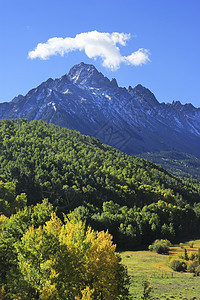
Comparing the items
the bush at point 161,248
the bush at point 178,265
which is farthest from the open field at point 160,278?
the bush at point 161,248

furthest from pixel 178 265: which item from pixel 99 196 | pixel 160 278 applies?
pixel 99 196

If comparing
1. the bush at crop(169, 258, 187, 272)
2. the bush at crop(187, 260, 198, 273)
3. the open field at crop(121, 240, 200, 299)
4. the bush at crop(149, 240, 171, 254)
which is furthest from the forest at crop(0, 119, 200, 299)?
the bush at crop(187, 260, 198, 273)

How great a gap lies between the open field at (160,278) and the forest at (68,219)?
13344 mm

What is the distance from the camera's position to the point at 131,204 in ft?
533

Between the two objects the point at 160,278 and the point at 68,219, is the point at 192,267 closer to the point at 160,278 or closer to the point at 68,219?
the point at 160,278

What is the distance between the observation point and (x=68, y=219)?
104 metres

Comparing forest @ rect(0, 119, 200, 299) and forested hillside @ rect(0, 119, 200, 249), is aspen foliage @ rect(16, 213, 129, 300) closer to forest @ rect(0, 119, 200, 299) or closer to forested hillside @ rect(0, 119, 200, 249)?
forest @ rect(0, 119, 200, 299)

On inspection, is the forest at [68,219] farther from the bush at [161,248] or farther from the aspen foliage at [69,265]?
the bush at [161,248]

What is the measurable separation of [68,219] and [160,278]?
148ft

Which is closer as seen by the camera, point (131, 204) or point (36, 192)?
point (36, 192)

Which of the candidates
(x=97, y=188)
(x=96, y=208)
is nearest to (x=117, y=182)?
(x=97, y=188)

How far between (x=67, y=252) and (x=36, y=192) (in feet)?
372

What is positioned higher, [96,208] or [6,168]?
[6,168]

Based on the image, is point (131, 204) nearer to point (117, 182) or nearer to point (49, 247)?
point (117, 182)
